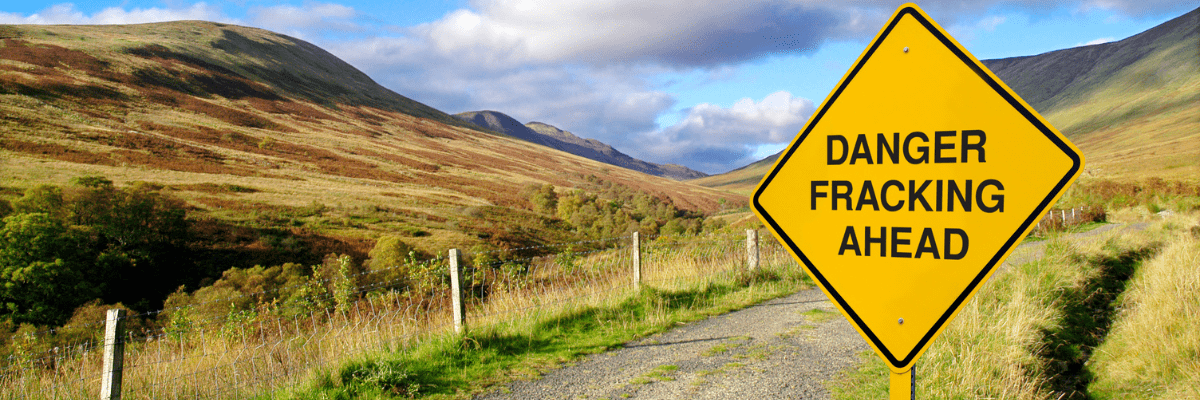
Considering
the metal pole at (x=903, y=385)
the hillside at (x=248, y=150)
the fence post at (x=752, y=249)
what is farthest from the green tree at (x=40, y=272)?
the metal pole at (x=903, y=385)

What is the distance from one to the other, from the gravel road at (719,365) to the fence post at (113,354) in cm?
298

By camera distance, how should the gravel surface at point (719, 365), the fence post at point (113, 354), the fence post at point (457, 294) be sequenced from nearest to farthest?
the fence post at point (113, 354), the gravel surface at point (719, 365), the fence post at point (457, 294)

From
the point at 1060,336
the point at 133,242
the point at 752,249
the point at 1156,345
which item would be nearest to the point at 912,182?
the point at 1156,345

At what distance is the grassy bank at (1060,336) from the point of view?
4.66 meters

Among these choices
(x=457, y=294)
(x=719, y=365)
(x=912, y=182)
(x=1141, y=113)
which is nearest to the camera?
(x=912, y=182)

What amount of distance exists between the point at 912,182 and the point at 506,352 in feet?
17.6

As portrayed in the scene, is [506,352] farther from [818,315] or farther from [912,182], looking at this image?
[912,182]

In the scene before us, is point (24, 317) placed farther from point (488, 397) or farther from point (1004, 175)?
point (1004, 175)

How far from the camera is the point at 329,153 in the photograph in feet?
159

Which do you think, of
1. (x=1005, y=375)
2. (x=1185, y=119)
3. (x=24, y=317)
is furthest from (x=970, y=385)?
(x=1185, y=119)

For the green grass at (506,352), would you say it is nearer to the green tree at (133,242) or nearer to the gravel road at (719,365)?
the gravel road at (719,365)

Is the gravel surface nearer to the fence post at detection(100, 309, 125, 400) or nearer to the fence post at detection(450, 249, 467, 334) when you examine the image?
the fence post at detection(450, 249, 467, 334)

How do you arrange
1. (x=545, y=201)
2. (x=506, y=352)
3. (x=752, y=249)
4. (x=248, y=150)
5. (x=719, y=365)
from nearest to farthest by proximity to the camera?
1. (x=719, y=365)
2. (x=506, y=352)
3. (x=752, y=249)
4. (x=545, y=201)
5. (x=248, y=150)

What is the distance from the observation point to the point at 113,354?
14.7 feet
